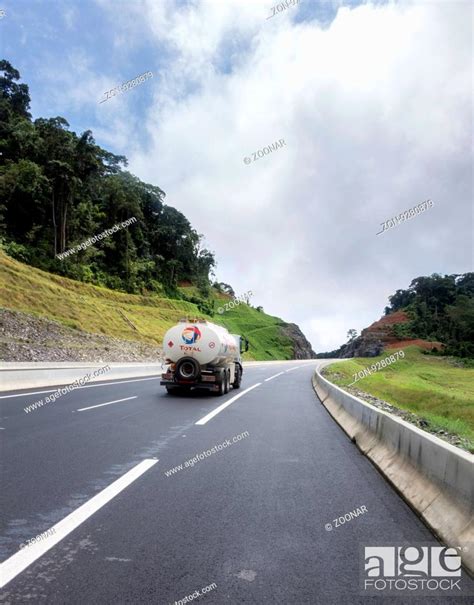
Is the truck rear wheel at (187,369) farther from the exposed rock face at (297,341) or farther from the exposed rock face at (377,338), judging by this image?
the exposed rock face at (297,341)

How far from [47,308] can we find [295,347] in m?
77.7

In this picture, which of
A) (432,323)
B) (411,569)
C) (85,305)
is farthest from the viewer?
(432,323)

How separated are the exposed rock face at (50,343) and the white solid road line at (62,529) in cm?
2345

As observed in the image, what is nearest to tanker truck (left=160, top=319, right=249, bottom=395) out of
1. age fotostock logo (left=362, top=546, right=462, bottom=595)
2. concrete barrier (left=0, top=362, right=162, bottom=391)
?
concrete barrier (left=0, top=362, right=162, bottom=391)

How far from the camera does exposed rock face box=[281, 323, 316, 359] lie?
368ft

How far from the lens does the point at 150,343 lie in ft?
160

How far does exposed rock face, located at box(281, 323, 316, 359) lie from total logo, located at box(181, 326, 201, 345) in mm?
92883

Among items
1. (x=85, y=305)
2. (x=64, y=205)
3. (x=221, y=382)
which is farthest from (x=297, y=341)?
(x=221, y=382)

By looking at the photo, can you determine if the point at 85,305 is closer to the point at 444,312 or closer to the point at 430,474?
the point at 430,474

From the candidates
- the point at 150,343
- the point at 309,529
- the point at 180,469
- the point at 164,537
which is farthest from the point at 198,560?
the point at 150,343

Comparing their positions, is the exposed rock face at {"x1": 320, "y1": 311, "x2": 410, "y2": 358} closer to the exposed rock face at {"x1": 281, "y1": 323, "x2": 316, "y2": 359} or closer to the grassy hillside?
the exposed rock face at {"x1": 281, "y1": 323, "x2": 316, "y2": 359}

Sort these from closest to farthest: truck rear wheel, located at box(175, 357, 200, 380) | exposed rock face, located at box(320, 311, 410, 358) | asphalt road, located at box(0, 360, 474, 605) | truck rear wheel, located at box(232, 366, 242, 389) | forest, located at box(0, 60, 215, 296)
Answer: asphalt road, located at box(0, 360, 474, 605), truck rear wheel, located at box(175, 357, 200, 380), truck rear wheel, located at box(232, 366, 242, 389), forest, located at box(0, 60, 215, 296), exposed rock face, located at box(320, 311, 410, 358)

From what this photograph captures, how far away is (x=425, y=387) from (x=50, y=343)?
29.0 meters

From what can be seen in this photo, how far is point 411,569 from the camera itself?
12.1ft
